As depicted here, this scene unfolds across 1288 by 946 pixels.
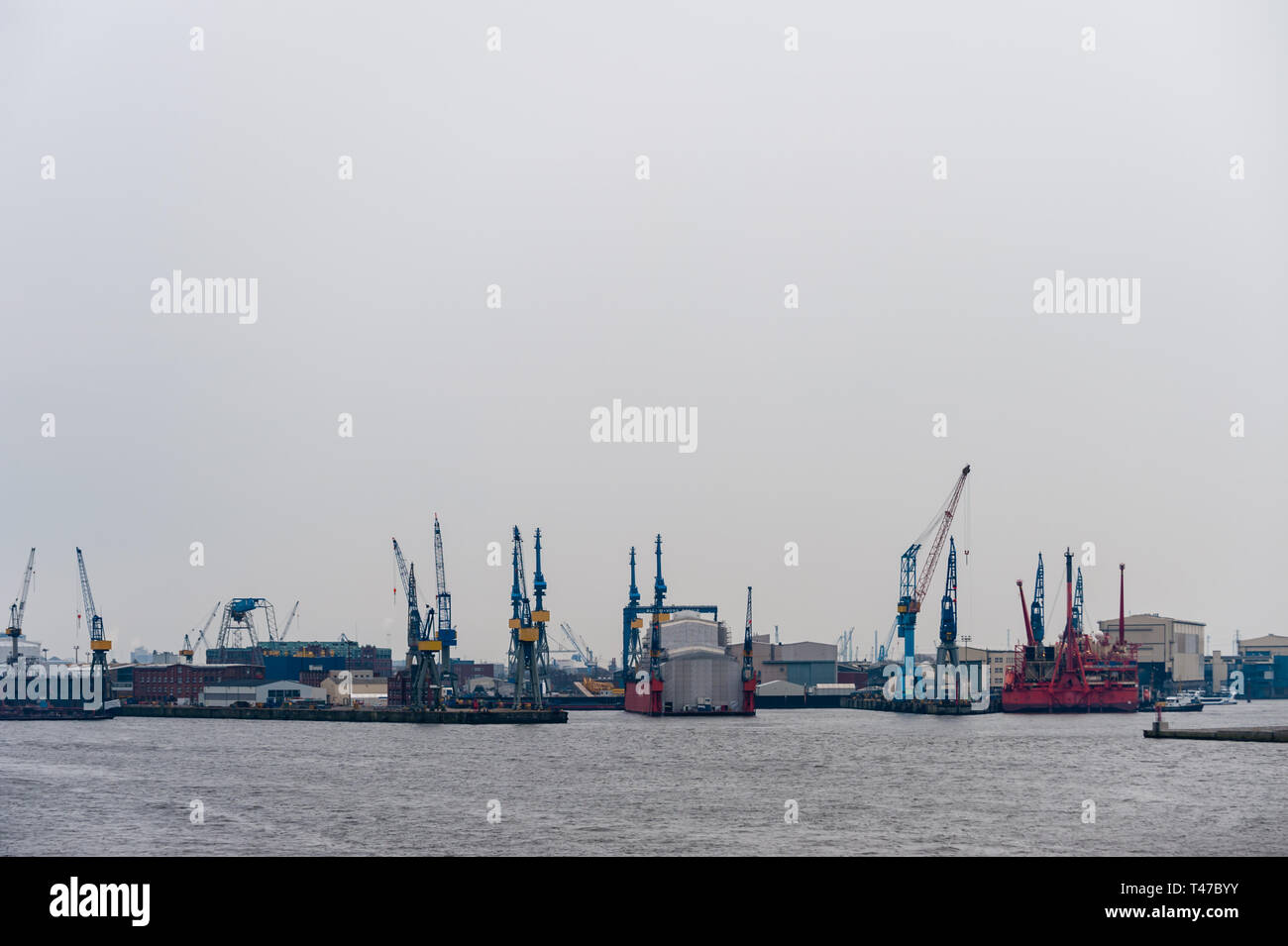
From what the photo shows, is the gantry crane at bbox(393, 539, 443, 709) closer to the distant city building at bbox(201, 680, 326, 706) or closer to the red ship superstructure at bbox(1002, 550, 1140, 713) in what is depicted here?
the distant city building at bbox(201, 680, 326, 706)

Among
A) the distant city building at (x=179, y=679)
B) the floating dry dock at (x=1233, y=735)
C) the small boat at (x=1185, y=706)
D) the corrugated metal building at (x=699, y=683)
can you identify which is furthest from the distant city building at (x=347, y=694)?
the small boat at (x=1185, y=706)

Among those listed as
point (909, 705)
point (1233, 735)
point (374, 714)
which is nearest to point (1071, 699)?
point (909, 705)

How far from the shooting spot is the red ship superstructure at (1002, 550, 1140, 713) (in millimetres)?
156625

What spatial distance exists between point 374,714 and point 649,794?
3433 inches

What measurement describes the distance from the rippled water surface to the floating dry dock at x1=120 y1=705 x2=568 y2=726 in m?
20.9

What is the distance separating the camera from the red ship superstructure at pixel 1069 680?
157 meters

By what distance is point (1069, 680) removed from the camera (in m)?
157

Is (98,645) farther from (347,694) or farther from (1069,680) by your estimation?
(1069,680)

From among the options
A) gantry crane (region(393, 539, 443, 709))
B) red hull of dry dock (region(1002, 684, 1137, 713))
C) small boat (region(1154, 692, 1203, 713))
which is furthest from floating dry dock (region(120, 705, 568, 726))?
small boat (region(1154, 692, 1203, 713))

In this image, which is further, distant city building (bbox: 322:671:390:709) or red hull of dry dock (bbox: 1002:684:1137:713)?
distant city building (bbox: 322:671:390:709)

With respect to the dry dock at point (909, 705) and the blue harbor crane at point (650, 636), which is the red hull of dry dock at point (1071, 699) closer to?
the dry dock at point (909, 705)

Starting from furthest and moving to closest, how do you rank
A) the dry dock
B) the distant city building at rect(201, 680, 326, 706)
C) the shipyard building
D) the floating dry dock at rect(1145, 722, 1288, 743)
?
the distant city building at rect(201, 680, 326, 706) < the dry dock < the shipyard building < the floating dry dock at rect(1145, 722, 1288, 743)
